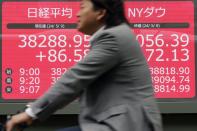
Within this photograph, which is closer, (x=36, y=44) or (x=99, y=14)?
(x=99, y=14)

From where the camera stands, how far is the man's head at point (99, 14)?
2736mm

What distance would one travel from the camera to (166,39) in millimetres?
5555

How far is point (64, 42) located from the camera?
5.53m

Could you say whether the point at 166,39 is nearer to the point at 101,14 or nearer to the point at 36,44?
the point at 36,44

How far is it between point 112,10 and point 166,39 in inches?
113

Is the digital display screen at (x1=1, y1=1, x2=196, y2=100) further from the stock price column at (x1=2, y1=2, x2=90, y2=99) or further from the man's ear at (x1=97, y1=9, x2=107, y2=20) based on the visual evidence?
the man's ear at (x1=97, y1=9, x2=107, y2=20)

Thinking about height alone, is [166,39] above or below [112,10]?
below

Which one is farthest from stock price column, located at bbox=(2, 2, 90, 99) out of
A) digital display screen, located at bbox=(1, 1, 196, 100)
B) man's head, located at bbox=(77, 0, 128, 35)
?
man's head, located at bbox=(77, 0, 128, 35)

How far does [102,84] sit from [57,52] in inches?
114

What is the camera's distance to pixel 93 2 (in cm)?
276

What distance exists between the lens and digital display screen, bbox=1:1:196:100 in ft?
18.1

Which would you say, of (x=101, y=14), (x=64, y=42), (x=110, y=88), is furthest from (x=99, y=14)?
(x=64, y=42)

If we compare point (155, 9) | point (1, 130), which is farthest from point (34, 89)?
point (1, 130)

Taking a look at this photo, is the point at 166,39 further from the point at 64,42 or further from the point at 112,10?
the point at 112,10
